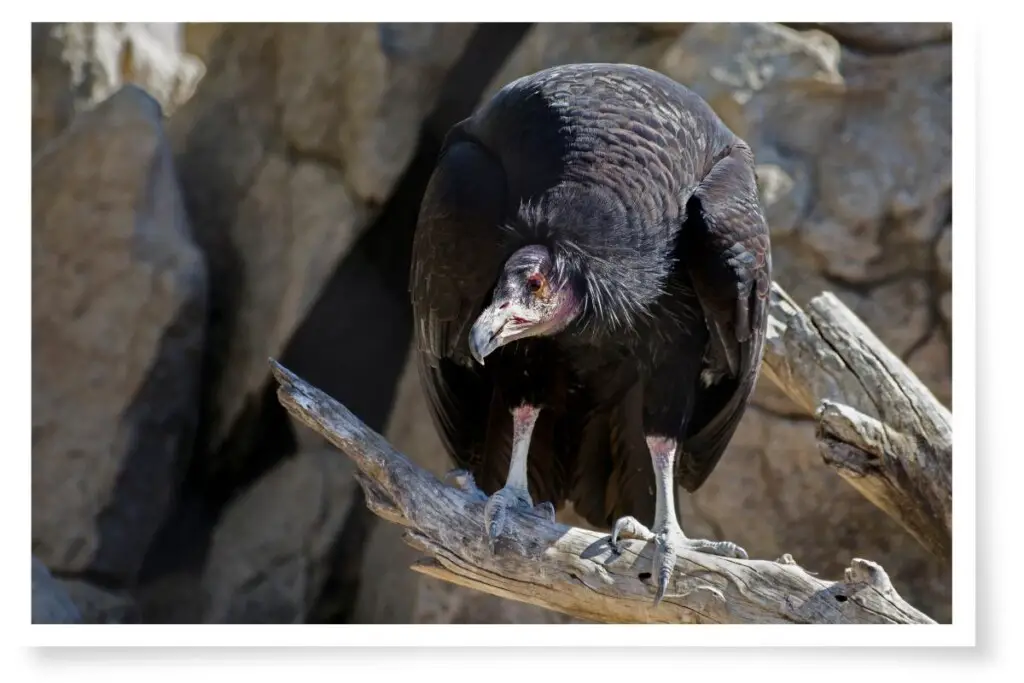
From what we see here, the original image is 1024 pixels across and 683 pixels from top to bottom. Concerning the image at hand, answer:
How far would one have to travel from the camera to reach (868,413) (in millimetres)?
3141

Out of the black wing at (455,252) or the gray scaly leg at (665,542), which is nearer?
the gray scaly leg at (665,542)

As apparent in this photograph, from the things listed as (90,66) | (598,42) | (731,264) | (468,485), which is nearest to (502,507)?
(468,485)

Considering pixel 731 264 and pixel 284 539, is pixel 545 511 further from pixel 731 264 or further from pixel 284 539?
pixel 284 539

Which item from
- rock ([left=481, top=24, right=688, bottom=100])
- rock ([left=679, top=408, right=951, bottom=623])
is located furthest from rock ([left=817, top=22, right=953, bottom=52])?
rock ([left=679, top=408, right=951, bottom=623])

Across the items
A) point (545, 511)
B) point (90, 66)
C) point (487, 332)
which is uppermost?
point (90, 66)

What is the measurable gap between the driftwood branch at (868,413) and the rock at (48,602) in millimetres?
2264

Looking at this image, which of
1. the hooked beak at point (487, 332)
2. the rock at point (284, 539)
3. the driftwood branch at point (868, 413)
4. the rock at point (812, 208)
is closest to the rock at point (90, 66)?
the rock at point (284, 539)

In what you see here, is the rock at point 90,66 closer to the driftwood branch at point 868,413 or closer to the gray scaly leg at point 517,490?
the gray scaly leg at point 517,490

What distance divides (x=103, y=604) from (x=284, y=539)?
69 cm

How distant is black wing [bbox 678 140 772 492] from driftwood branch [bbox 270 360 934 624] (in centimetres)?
54

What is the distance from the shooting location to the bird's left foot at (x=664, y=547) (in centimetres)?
269

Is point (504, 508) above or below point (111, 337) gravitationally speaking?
below
